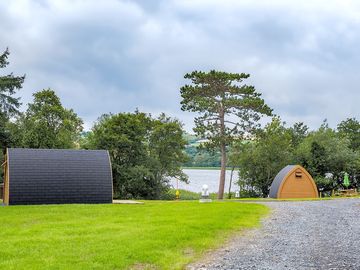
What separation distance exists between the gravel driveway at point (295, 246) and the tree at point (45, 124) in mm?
32111

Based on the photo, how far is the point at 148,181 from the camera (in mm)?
46969

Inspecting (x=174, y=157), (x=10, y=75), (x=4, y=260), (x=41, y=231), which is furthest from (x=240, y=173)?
(x=4, y=260)

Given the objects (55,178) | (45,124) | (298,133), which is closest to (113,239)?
(55,178)

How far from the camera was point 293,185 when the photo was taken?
128 feet

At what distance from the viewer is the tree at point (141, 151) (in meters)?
44.7

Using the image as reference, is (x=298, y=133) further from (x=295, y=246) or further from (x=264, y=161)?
(x=295, y=246)

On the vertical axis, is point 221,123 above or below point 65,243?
above

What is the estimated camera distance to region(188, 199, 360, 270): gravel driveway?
30.5ft

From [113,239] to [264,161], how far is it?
45659mm

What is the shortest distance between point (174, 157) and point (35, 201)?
2704cm

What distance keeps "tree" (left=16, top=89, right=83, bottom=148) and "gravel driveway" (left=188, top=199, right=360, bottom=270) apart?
32.1 metres

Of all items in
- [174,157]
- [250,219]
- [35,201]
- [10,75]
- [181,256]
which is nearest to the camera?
[181,256]

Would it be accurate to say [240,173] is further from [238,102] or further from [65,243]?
[65,243]

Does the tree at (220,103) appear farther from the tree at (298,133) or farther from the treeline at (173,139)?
the tree at (298,133)
